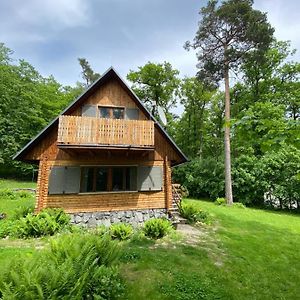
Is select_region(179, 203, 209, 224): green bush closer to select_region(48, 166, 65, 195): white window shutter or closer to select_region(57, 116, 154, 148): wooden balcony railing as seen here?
select_region(57, 116, 154, 148): wooden balcony railing

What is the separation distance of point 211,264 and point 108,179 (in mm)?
7295

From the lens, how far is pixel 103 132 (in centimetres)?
1220

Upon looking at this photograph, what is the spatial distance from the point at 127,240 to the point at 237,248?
4.69m

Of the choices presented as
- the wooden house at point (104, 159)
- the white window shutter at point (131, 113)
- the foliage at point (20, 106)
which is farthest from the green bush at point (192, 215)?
the foliage at point (20, 106)

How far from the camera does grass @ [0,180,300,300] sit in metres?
6.45

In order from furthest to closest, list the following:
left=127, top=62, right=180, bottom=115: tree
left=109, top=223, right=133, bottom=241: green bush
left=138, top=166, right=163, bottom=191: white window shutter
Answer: left=127, top=62, right=180, bottom=115: tree → left=138, top=166, right=163, bottom=191: white window shutter → left=109, top=223, right=133, bottom=241: green bush

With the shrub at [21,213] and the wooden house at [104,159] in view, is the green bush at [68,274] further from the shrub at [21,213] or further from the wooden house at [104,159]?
the shrub at [21,213]

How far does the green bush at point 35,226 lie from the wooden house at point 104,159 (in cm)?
104

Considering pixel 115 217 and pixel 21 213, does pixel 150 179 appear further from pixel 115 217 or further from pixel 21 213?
pixel 21 213

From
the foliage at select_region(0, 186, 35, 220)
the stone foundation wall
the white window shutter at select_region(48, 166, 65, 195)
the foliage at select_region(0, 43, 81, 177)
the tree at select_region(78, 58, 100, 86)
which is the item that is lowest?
the stone foundation wall

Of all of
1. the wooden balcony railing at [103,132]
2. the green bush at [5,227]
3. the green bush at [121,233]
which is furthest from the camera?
the wooden balcony railing at [103,132]

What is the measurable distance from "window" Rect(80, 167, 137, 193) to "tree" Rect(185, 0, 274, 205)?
31.5 ft

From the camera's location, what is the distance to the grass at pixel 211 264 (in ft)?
21.2

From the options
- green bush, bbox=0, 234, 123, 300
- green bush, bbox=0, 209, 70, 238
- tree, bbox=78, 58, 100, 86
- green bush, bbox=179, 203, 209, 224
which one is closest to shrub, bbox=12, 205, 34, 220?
green bush, bbox=0, 209, 70, 238
